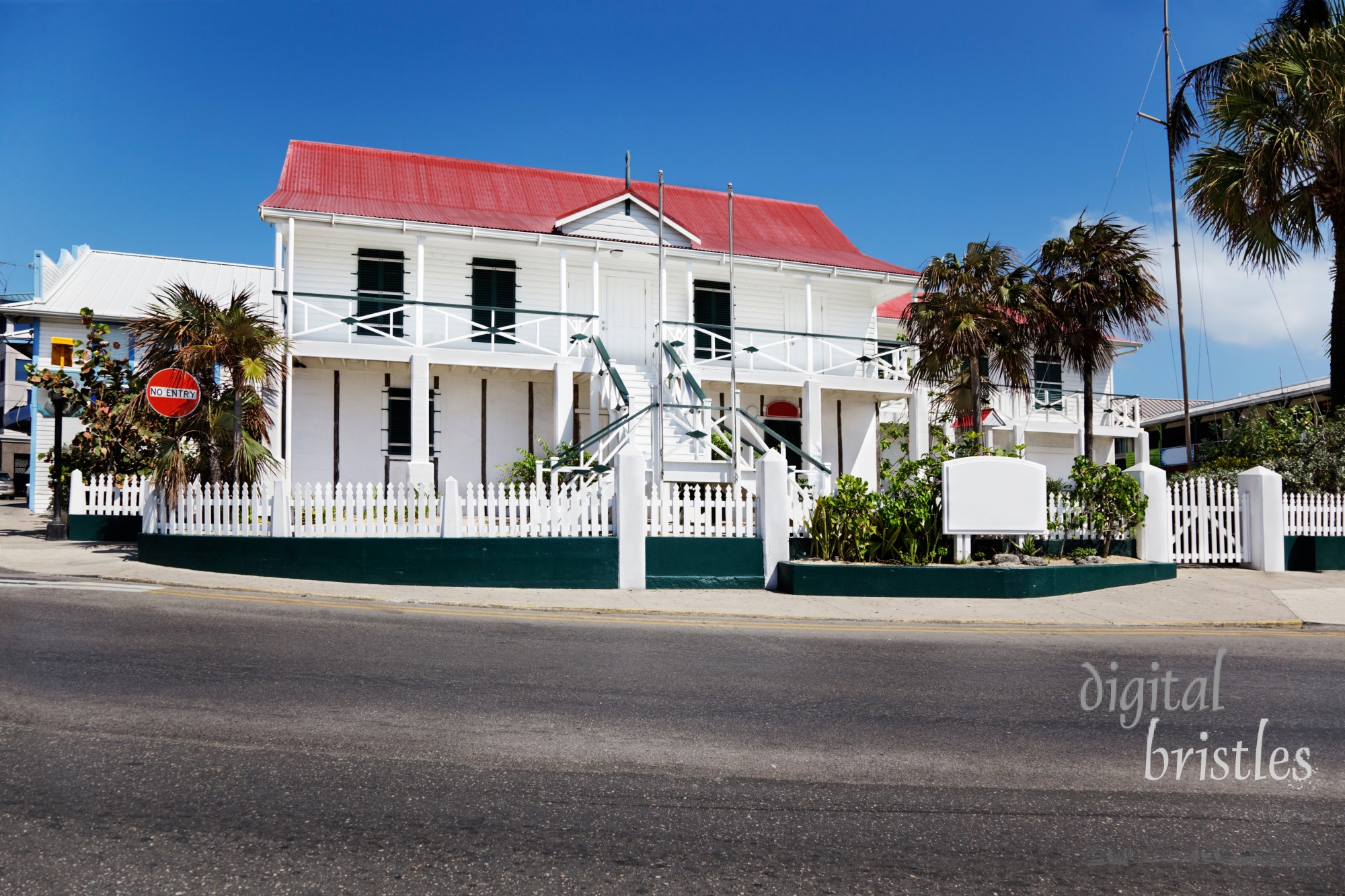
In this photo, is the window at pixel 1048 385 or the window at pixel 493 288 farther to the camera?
the window at pixel 1048 385

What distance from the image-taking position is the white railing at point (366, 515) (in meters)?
13.0

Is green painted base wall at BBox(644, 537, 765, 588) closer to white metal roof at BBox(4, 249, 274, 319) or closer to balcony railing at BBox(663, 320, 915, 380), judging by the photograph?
balcony railing at BBox(663, 320, 915, 380)

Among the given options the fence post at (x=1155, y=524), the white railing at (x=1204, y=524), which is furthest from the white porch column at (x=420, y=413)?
the white railing at (x=1204, y=524)

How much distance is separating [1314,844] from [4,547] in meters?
18.2

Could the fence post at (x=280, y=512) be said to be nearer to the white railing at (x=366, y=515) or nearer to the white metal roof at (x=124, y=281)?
the white railing at (x=366, y=515)

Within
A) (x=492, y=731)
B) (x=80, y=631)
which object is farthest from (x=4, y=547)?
(x=492, y=731)

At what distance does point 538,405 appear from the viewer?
21.5m

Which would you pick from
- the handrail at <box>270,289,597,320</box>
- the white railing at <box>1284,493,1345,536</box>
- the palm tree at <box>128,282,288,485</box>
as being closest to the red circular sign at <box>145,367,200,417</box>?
the palm tree at <box>128,282,288,485</box>

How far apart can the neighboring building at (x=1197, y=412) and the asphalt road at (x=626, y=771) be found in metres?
26.2

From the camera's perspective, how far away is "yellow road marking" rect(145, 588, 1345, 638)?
404 inches

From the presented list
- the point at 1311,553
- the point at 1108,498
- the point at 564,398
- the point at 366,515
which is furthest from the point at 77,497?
the point at 1311,553

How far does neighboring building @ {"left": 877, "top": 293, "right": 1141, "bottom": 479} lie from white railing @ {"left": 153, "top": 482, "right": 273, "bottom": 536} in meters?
19.3

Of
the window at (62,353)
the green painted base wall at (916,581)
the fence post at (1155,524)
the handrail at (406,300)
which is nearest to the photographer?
the green painted base wall at (916,581)

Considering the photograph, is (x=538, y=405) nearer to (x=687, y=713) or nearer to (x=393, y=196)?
(x=393, y=196)
